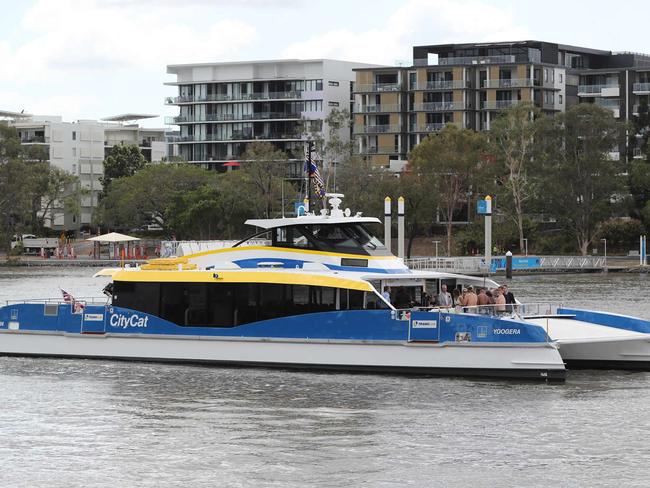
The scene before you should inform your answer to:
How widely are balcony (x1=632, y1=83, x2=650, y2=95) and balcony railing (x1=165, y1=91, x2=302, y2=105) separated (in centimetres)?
3326

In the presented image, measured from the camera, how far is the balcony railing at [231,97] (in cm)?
12812

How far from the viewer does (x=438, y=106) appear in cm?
11681

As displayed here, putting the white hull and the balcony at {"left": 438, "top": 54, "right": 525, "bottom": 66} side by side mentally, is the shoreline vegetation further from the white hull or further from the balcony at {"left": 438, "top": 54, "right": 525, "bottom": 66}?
the white hull

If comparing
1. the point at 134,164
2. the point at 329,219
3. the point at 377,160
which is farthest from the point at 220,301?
the point at 134,164

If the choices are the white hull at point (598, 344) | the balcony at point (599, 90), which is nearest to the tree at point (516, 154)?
the balcony at point (599, 90)

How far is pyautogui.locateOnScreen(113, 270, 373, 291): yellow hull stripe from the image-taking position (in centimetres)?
2778

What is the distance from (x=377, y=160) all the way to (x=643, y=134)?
90.5ft

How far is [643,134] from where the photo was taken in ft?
330

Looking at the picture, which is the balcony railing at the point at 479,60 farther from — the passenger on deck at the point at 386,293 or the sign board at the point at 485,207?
the passenger on deck at the point at 386,293

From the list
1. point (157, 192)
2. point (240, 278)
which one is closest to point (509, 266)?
point (157, 192)

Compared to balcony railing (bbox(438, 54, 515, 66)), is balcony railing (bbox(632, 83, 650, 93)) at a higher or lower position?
lower

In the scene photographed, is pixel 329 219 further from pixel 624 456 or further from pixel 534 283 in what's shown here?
pixel 534 283

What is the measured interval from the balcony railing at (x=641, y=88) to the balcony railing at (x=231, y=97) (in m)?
33.3

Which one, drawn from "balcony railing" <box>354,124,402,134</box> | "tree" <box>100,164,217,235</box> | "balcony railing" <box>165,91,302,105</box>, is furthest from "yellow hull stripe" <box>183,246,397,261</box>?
"balcony railing" <box>165,91,302,105</box>
